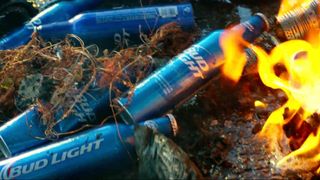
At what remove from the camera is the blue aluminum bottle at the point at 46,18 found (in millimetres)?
3201

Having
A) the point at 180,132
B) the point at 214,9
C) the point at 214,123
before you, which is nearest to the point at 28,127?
the point at 180,132

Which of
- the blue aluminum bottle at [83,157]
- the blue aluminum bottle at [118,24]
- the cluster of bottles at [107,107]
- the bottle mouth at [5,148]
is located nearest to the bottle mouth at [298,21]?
the cluster of bottles at [107,107]

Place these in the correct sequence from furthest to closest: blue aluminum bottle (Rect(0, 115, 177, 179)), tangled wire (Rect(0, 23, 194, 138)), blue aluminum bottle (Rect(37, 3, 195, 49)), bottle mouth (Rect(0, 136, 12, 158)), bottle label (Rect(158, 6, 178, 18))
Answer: bottle label (Rect(158, 6, 178, 18)), blue aluminum bottle (Rect(37, 3, 195, 49)), tangled wire (Rect(0, 23, 194, 138)), bottle mouth (Rect(0, 136, 12, 158)), blue aluminum bottle (Rect(0, 115, 177, 179))

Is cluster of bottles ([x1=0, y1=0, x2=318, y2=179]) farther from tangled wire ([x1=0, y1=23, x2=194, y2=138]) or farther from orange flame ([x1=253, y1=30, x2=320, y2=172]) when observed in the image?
Result: orange flame ([x1=253, y1=30, x2=320, y2=172])

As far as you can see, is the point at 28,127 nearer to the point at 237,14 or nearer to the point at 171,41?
the point at 171,41

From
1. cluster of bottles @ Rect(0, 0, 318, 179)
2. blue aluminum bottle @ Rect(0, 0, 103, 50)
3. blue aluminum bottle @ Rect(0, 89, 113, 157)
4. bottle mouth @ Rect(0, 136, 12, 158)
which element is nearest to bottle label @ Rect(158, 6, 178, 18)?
cluster of bottles @ Rect(0, 0, 318, 179)

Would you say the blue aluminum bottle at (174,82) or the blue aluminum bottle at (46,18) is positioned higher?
the blue aluminum bottle at (46,18)

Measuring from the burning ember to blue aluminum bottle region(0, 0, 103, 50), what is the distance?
127cm

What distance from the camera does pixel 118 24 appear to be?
324 cm

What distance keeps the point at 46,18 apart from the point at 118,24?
52cm

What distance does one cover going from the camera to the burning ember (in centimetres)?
233

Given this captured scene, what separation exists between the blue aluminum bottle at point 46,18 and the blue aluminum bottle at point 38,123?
0.81 metres

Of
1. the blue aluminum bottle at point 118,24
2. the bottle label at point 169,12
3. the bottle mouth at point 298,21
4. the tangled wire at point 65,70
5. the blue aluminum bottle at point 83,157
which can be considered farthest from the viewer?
the bottle label at point 169,12

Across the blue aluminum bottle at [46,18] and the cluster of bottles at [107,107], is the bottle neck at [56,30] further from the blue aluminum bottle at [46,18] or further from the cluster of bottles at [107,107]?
the blue aluminum bottle at [46,18]
